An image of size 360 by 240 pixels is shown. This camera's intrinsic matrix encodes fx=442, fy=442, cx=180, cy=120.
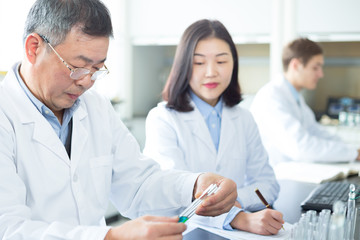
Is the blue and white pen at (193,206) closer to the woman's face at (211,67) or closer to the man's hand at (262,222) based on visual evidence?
the man's hand at (262,222)

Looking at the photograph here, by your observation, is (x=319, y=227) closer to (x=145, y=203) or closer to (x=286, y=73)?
(x=145, y=203)

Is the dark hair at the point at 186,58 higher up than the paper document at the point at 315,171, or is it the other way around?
the dark hair at the point at 186,58

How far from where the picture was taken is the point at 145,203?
1.65 metres

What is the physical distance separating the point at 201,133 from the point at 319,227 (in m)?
0.97

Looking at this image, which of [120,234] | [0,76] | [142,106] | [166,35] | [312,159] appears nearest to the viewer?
[120,234]

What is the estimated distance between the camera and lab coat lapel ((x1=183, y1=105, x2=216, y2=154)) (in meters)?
2.07

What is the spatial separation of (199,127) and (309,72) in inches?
66.5

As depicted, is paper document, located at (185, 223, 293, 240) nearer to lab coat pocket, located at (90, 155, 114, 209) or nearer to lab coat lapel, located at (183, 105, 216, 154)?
lab coat pocket, located at (90, 155, 114, 209)

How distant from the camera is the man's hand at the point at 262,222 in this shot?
143cm

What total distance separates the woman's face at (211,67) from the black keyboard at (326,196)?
633mm

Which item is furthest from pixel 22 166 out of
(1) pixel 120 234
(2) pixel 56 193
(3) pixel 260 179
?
(3) pixel 260 179

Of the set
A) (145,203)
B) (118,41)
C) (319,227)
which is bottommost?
(145,203)

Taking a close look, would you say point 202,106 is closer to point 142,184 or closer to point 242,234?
point 142,184

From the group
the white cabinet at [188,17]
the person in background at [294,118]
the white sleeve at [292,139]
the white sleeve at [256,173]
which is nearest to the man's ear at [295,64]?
the person in background at [294,118]
